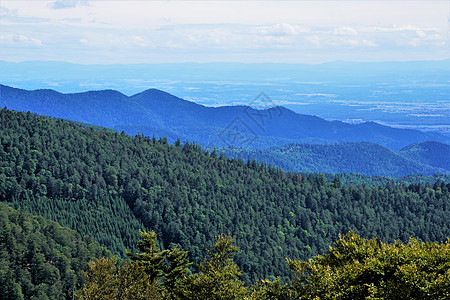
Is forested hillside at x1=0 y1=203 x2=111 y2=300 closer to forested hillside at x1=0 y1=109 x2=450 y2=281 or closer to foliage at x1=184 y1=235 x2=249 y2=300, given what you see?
forested hillside at x1=0 y1=109 x2=450 y2=281

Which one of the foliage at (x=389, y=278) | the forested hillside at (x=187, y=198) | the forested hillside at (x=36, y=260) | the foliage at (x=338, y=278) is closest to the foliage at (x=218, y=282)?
the foliage at (x=338, y=278)

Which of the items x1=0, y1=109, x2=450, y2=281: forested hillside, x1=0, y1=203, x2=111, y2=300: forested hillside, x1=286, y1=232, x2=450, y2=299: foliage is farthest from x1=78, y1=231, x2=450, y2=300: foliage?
x1=0, y1=109, x2=450, y2=281: forested hillside

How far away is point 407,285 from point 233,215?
400ft

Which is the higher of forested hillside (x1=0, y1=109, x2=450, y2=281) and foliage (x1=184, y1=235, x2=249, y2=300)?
foliage (x1=184, y1=235, x2=249, y2=300)

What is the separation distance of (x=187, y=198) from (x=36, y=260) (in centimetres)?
7753

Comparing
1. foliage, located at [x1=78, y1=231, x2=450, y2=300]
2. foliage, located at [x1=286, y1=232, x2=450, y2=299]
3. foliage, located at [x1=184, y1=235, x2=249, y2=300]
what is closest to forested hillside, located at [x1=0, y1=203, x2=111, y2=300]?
foliage, located at [x1=78, y1=231, x2=450, y2=300]

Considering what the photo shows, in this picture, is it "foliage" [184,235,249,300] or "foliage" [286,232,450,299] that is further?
"foliage" [184,235,249,300]

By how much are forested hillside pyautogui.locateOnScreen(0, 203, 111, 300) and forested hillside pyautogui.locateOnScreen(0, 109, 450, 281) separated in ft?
113

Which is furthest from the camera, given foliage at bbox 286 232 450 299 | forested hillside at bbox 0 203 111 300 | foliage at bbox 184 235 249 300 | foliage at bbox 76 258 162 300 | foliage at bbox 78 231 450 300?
forested hillside at bbox 0 203 111 300

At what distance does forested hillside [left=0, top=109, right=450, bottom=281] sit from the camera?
426 feet

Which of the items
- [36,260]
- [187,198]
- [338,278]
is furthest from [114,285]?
[187,198]

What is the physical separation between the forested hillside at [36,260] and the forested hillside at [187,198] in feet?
113

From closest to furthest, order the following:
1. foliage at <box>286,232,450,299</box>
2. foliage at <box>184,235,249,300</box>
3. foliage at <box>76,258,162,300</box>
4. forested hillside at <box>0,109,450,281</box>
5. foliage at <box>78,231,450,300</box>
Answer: foliage at <box>286,232,450,299</box>, foliage at <box>78,231,450,300</box>, foliage at <box>76,258,162,300</box>, foliage at <box>184,235,249,300</box>, forested hillside at <box>0,109,450,281</box>

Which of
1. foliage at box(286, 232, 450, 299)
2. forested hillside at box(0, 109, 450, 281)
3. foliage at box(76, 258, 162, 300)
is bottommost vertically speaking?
forested hillside at box(0, 109, 450, 281)
